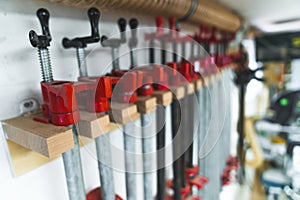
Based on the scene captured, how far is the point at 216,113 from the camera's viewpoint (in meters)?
0.89

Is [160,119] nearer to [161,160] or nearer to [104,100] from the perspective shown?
[161,160]

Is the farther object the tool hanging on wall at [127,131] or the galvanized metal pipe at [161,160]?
the galvanized metal pipe at [161,160]

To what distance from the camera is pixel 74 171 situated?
0.36 meters

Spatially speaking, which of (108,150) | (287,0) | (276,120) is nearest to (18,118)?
(108,150)

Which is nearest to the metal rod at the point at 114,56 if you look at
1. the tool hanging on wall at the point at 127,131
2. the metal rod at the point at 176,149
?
the tool hanging on wall at the point at 127,131

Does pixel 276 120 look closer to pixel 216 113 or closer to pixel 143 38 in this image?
pixel 216 113

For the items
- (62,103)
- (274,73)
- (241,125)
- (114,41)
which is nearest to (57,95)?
(62,103)

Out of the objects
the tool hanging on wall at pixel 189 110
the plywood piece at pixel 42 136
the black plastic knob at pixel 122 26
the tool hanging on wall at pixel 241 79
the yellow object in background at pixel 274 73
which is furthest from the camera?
the yellow object in background at pixel 274 73

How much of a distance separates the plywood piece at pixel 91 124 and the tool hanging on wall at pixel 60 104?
1 centimetres

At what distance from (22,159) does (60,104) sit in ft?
0.66

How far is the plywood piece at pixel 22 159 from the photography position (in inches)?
15.4

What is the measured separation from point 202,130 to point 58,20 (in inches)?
24.6

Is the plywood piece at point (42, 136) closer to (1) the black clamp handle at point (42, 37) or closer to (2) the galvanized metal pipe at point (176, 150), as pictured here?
(1) the black clamp handle at point (42, 37)

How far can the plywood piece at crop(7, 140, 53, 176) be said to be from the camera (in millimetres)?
391
